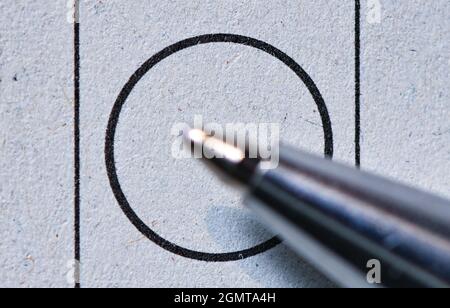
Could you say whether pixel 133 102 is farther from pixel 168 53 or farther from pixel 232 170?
pixel 232 170

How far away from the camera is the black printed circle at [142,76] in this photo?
479 millimetres

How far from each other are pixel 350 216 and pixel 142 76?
23 centimetres

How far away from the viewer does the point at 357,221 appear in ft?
1.04

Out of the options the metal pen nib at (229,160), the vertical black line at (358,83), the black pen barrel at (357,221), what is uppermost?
the vertical black line at (358,83)

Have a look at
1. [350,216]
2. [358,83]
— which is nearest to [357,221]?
[350,216]

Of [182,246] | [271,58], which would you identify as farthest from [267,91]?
[182,246]

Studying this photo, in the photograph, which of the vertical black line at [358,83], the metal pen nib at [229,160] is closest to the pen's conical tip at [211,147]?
the metal pen nib at [229,160]

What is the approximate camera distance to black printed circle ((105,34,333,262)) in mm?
479

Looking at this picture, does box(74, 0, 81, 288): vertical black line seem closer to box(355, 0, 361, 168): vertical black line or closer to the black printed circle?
the black printed circle

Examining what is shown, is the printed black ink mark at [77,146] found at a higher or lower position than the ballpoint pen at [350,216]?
higher

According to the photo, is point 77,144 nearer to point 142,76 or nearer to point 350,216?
point 142,76

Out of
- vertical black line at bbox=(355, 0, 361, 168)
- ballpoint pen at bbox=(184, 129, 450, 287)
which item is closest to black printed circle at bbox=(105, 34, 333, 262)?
vertical black line at bbox=(355, 0, 361, 168)

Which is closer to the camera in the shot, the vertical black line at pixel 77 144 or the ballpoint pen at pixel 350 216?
the ballpoint pen at pixel 350 216

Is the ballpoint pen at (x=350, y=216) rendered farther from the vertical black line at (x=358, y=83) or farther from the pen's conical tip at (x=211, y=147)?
the vertical black line at (x=358, y=83)
